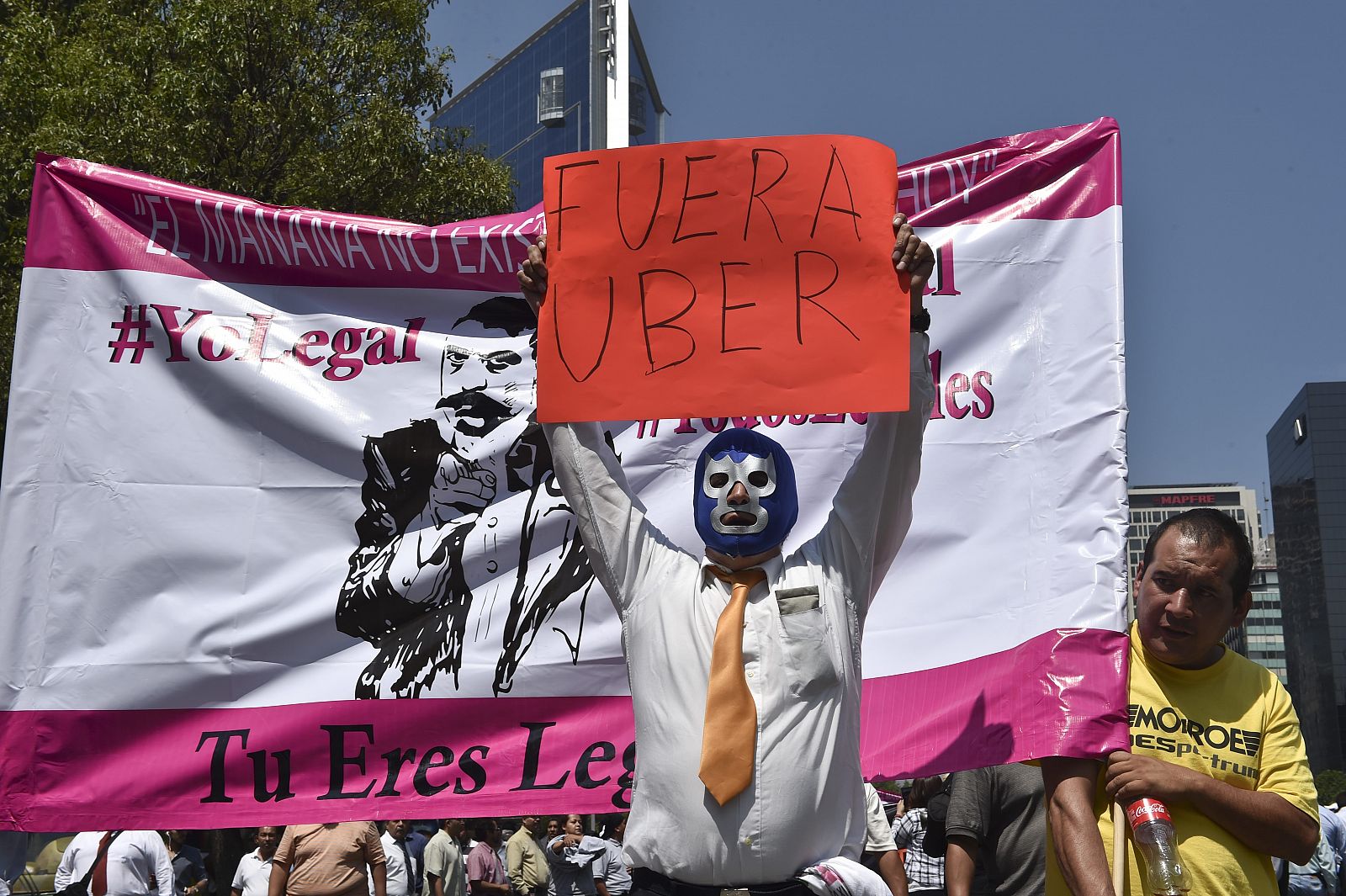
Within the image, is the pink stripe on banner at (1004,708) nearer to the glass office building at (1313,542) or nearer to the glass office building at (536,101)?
the glass office building at (536,101)

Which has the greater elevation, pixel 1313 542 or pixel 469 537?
pixel 1313 542

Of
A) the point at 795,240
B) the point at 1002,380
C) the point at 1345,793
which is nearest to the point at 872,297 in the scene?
the point at 795,240

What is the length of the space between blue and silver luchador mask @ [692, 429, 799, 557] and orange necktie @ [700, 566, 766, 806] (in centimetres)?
26

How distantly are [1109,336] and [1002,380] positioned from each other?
385mm

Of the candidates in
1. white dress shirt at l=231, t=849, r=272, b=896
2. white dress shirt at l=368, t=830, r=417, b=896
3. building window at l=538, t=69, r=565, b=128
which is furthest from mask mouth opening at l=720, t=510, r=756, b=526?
building window at l=538, t=69, r=565, b=128

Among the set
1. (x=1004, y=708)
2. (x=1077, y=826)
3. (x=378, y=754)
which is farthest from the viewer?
Answer: (x=378, y=754)

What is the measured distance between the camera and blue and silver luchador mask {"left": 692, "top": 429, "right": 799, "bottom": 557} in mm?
3795

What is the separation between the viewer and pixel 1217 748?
3.62 meters

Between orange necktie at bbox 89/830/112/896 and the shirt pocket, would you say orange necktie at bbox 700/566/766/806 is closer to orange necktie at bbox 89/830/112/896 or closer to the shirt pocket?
the shirt pocket

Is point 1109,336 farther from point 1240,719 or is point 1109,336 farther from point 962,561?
point 1240,719

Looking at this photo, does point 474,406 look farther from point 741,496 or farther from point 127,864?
point 127,864

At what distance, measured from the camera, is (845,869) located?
3414 millimetres

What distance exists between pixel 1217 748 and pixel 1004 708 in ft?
2.75

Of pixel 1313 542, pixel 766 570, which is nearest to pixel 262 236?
pixel 766 570
